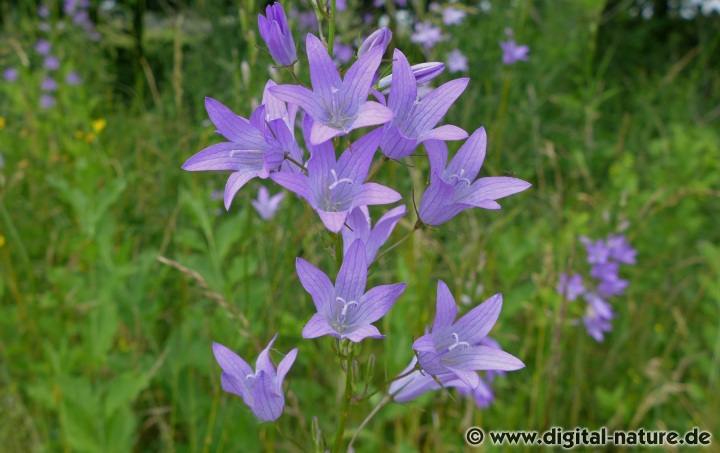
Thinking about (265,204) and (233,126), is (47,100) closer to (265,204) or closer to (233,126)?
(265,204)

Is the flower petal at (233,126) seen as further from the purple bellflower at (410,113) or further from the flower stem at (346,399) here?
the flower stem at (346,399)

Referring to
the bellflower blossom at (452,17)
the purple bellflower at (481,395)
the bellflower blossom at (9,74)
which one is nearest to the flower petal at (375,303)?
the purple bellflower at (481,395)

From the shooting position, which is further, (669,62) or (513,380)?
(669,62)

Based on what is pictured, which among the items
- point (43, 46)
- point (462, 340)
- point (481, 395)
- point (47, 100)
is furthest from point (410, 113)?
point (43, 46)

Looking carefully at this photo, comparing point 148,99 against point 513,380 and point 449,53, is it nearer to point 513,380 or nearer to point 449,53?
point 449,53

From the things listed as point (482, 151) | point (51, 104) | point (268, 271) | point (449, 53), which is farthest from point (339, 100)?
point (51, 104)

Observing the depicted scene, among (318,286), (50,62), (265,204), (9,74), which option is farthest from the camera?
(50,62)

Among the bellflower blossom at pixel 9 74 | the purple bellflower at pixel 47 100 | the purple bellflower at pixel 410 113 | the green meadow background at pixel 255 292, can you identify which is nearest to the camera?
the purple bellflower at pixel 410 113
